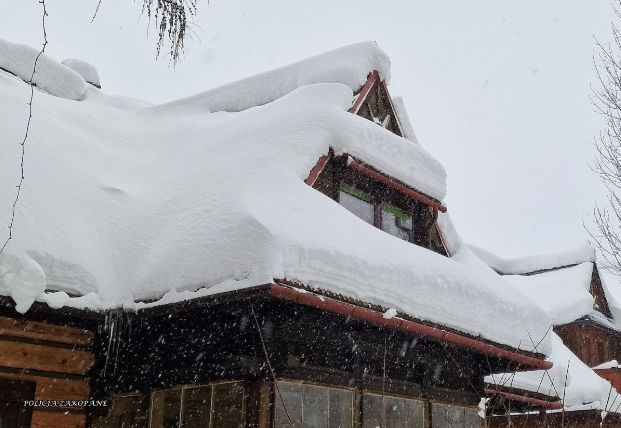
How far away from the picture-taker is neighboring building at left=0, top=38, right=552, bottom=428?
514 cm

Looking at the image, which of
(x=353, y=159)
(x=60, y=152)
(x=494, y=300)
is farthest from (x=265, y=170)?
(x=494, y=300)

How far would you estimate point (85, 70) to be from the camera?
39.1 ft

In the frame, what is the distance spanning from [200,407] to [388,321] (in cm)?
182

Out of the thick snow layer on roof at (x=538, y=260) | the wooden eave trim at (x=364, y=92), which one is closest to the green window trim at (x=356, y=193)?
the wooden eave trim at (x=364, y=92)

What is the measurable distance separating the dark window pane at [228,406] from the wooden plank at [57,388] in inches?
47.5

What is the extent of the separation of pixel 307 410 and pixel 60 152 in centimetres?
359

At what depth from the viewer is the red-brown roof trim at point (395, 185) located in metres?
7.30

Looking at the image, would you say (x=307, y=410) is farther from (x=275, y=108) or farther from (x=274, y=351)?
(x=275, y=108)

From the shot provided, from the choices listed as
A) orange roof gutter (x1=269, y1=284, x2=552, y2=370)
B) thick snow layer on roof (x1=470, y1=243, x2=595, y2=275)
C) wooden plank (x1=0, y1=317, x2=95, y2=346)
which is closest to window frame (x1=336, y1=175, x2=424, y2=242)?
orange roof gutter (x1=269, y1=284, x2=552, y2=370)

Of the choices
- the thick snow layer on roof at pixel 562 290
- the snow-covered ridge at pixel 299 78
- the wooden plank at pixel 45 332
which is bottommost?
the wooden plank at pixel 45 332

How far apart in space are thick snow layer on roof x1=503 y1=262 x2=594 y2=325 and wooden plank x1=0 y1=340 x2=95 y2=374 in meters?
12.4

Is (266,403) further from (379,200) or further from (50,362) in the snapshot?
(379,200)

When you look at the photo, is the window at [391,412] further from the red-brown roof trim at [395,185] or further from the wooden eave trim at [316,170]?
the red-brown roof trim at [395,185]

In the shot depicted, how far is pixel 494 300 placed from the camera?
283 inches
